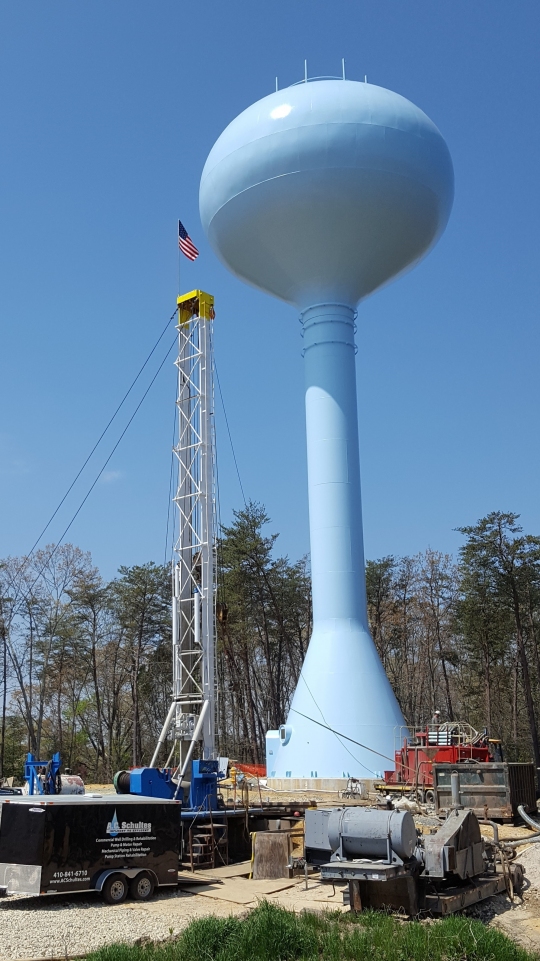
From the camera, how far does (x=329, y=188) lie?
81.0ft

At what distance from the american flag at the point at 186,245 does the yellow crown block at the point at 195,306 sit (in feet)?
8.48

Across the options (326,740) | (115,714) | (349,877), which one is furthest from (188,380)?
→ (115,714)

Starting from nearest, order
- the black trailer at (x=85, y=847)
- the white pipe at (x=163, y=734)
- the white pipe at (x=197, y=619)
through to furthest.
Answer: the black trailer at (x=85, y=847) → the white pipe at (x=163, y=734) → the white pipe at (x=197, y=619)

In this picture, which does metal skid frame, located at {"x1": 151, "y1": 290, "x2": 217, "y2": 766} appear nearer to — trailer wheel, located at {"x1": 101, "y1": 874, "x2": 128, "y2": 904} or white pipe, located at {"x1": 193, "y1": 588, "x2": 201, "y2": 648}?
white pipe, located at {"x1": 193, "y1": 588, "x2": 201, "y2": 648}

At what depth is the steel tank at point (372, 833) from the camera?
10.2 m

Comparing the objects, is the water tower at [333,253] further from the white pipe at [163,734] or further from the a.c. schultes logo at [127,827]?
the a.c. schultes logo at [127,827]

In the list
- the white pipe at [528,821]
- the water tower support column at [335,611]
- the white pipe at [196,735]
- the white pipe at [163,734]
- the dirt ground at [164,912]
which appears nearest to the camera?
the dirt ground at [164,912]

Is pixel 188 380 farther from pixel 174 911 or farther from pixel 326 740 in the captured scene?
pixel 174 911

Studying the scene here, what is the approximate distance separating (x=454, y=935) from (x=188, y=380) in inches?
559

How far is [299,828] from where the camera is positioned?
15.8 meters

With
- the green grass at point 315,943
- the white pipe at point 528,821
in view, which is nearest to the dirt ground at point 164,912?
the green grass at point 315,943

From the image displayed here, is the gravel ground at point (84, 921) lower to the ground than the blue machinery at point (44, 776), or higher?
lower

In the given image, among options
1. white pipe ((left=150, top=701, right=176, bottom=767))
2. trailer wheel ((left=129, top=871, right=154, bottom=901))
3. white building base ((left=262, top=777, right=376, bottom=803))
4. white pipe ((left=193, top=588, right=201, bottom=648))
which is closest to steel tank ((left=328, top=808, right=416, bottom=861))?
trailer wheel ((left=129, top=871, right=154, bottom=901))

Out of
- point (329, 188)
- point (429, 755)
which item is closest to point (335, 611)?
point (429, 755)
